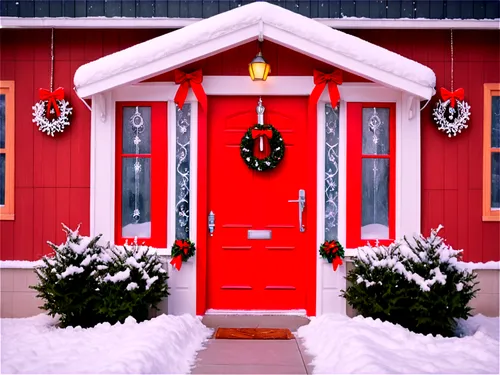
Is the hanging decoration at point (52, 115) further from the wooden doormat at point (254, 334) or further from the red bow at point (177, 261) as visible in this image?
the wooden doormat at point (254, 334)

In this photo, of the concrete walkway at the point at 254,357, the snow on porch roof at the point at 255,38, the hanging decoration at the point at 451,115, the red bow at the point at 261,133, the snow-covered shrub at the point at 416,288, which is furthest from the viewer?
the hanging decoration at the point at 451,115

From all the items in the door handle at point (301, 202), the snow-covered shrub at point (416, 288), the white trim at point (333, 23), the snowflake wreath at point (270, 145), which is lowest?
the snow-covered shrub at point (416, 288)

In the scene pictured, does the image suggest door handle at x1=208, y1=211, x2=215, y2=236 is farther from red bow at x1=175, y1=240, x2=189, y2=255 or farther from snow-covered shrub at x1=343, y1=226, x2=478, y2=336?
snow-covered shrub at x1=343, y1=226, x2=478, y2=336

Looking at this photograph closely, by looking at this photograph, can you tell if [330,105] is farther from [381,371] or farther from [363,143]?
[381,371]

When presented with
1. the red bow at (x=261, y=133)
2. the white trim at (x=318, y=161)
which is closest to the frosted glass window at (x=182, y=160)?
the white trim at (x=318, y=161)

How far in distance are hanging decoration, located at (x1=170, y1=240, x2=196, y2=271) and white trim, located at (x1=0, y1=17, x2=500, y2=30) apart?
272 cm

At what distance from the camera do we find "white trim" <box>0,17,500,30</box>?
729cm

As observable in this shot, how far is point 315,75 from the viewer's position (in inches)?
285

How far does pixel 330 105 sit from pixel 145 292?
10.5ft

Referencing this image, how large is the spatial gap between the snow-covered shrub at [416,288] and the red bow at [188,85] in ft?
9.00

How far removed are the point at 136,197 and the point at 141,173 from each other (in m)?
0.31

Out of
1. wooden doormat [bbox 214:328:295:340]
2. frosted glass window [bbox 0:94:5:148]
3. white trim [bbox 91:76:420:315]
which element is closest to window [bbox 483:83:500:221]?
white trim [bbox 91:76:420:315]

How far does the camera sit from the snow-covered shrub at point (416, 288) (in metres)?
6.23

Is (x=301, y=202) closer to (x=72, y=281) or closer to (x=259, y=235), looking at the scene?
(x=259, y=235)
